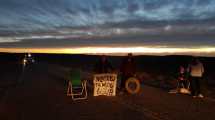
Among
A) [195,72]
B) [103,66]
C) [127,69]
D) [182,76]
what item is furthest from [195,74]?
[103,66]

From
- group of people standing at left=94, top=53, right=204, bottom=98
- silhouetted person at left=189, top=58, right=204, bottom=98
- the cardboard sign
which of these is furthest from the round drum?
silhouetted person at left=189, top=58, right=204, bottom=98

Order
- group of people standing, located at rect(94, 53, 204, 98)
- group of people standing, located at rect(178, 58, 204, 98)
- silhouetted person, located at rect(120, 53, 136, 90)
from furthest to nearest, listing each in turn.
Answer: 1. silhouetted person, located at rect(120, 53, 136, 90)
2. group of people standing, located at rect(94, 53, 204, 98)
3. group of people standing, located at rect(178, 58, 204, 98)

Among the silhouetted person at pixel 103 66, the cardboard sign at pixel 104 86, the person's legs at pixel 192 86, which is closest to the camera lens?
the cardboard sign at pixel 104 86

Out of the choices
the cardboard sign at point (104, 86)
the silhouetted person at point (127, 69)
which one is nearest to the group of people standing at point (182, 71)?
the silhouetted person at point (127, 69)

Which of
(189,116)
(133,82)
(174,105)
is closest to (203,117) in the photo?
(189,116)

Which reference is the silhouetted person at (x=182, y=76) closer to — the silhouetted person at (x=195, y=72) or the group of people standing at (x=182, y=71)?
the group of people standing at (x=182, y=71)

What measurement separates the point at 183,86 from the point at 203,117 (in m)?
7.66

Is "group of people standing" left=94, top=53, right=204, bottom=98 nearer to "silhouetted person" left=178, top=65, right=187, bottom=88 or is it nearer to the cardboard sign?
"silhouetted person" left=178, top=65, right=187, bottom=88

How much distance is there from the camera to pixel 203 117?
36.6ft

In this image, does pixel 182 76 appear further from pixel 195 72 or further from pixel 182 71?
pixel 195 72

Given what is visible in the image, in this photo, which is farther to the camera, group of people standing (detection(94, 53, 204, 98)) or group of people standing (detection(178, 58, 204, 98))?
group of people standing (detection(94, 53, 204, 98))

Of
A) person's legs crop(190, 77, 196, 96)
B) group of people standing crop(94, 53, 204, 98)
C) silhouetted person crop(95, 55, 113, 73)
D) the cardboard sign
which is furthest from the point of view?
silhouetted person crop(95, 55, 113, 73)

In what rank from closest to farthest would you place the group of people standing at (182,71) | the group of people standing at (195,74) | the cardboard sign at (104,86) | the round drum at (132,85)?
the cardboard sign at (104,86)
the group of people standing at (195,74)
the group of people standing at (182,71)
the round drum at (132,85)

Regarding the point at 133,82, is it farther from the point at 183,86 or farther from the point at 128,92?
the point at 183,86
